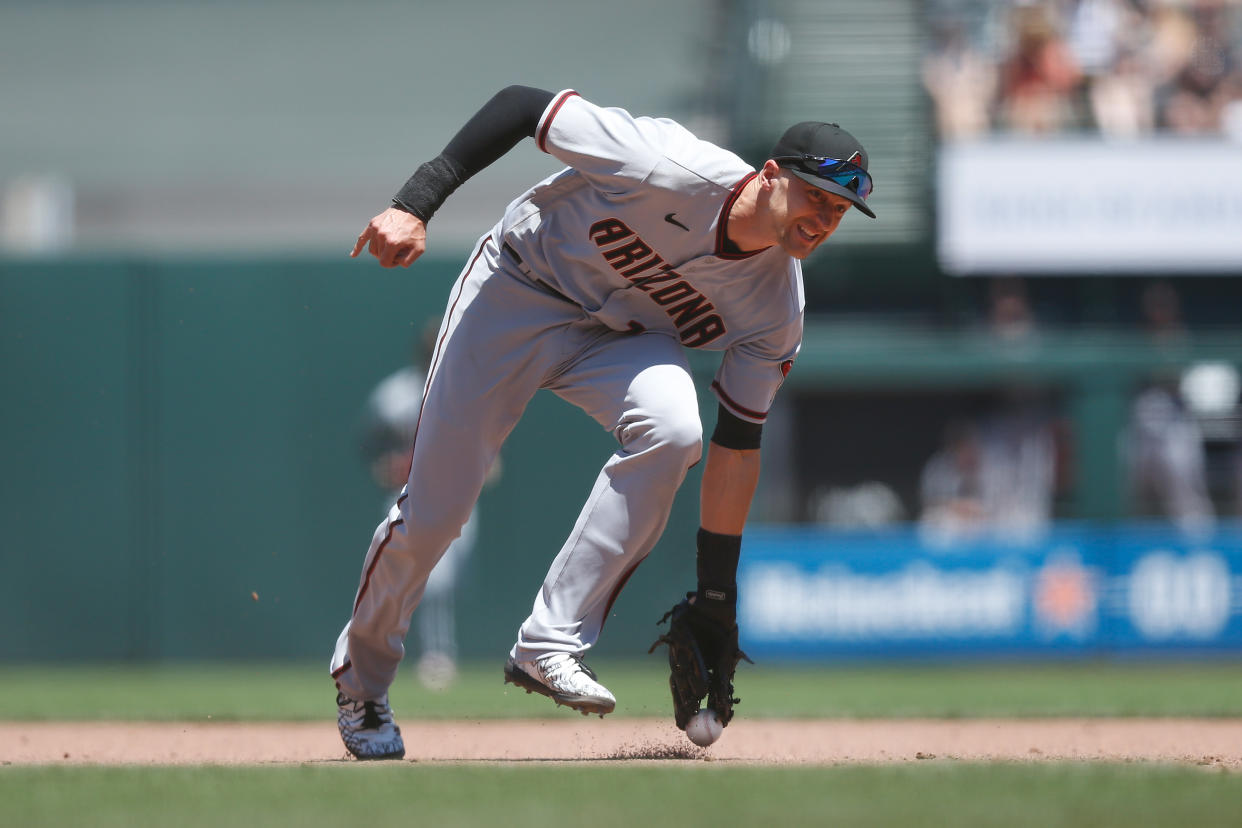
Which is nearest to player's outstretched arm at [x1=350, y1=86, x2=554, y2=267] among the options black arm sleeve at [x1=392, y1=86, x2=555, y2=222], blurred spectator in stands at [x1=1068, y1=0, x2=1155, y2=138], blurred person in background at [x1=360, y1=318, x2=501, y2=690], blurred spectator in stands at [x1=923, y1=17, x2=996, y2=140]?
black arm sleeve at [x1=392, y1=86, x2=555, y2=222]

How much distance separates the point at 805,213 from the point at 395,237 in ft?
3.14

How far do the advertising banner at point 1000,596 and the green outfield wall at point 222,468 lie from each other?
0.71 m

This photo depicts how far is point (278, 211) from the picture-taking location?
11.5m

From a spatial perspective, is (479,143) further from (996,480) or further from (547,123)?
(996,480)

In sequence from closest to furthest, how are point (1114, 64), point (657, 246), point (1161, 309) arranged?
point (657, 246) → point (1161, 309) → point (1114, 64)

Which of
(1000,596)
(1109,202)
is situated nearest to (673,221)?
(1000,596)

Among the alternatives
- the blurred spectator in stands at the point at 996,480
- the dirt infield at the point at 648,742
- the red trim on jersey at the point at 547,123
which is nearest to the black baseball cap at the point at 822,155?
the red trim on jersey at the point at 547,123

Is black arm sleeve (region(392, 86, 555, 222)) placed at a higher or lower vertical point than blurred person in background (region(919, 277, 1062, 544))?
higher

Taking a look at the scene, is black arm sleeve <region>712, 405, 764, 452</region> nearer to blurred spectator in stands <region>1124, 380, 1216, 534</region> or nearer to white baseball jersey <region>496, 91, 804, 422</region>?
white baseball jersey <region>496, 91, 804, 422</region>

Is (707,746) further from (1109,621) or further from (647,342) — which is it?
(1109,621)

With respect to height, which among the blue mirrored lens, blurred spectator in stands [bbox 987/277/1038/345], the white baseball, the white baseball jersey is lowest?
blurred spectator in stands [bbox 987/277/1038/345]

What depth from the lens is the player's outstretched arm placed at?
3785 mm

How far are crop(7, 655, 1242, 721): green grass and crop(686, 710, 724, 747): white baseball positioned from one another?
62.1 inches

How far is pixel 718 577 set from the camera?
164 inches
